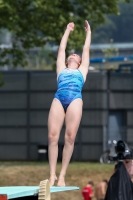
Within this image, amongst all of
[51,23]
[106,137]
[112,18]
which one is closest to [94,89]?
[106,137]

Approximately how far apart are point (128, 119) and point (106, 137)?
145 cm

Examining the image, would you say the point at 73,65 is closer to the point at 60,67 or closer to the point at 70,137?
the point at 60,67

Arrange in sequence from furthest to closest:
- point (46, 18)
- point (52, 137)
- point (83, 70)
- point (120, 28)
→ point (120, 28) < point (46, 18) < point (83, 70) < point (52, 137)

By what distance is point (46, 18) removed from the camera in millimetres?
27938

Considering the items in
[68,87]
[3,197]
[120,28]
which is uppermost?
[120,28]

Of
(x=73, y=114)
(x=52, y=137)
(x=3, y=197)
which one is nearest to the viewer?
(x=3, y=197)

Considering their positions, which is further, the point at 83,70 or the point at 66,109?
the point at 83,70

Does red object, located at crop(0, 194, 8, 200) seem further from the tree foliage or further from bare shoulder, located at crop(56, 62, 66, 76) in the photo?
the tree foliage

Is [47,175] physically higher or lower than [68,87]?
lower

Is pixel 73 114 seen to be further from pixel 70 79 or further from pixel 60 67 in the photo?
pixel 60 67

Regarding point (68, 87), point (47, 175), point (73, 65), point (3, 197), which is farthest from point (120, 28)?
point (3, 197)

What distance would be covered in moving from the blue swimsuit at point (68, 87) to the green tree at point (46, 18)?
16.2 m

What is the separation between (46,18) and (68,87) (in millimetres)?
18171

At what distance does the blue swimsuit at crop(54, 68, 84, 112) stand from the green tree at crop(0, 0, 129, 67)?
1620 cm
